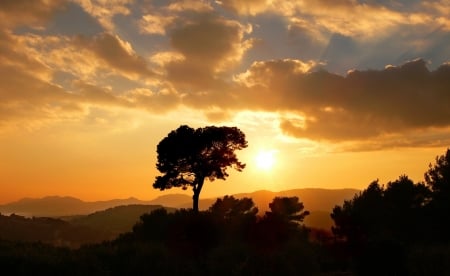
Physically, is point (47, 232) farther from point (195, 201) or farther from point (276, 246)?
point (276, 246)

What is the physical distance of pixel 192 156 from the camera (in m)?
57.6

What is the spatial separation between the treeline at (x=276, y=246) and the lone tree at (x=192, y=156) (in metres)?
7.24

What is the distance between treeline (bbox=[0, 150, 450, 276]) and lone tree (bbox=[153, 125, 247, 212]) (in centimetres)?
724

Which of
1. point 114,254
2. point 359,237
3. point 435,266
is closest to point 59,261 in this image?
point 114,254

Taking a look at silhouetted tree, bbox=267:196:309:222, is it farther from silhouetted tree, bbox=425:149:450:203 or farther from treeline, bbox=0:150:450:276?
silhouetted tree, bbox=425:149:450:203

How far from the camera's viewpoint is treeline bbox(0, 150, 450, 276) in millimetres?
30859

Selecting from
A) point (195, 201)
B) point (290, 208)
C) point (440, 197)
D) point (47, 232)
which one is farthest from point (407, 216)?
point (47, 232)

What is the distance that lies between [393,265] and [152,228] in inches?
1025

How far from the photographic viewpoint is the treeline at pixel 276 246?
30859 mm

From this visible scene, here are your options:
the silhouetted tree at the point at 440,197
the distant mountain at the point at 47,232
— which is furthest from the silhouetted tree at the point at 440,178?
the distant mountain at the point at 47,232

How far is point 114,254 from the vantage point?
32750 millimetres

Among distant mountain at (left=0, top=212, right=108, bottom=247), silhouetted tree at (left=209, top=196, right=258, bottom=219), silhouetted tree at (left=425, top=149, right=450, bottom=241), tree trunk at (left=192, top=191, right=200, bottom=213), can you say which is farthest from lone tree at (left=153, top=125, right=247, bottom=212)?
distant mountain at (left=0, top=212, right=108, bottom=247)

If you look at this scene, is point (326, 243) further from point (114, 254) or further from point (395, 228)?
point (114, 254)

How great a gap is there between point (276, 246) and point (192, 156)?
67.4ft
